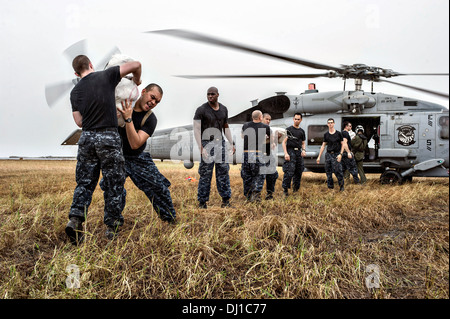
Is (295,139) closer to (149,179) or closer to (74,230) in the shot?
(149,179)

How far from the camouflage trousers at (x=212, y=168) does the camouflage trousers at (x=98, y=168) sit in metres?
1.72

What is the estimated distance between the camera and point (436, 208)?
14.7ft

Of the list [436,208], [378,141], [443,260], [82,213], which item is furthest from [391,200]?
[82,213]

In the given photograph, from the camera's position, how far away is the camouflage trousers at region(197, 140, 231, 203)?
430 cm

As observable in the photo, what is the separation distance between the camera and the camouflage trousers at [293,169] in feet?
19.4

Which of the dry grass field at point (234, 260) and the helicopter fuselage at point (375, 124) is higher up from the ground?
the helicopter fuselage at point (375, 124)

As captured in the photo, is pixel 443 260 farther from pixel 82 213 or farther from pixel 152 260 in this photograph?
pixel 82 213

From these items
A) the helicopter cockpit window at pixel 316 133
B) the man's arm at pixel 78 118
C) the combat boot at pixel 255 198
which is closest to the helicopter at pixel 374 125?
the helicopter cockpit window at pixel 316 133

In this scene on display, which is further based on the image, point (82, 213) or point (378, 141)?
point (378, 141)

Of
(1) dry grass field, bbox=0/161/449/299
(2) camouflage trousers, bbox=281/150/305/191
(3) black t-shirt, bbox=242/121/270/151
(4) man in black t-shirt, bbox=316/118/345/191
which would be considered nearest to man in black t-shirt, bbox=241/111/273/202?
(3) black t-shirt, bbox=242/121/270/151

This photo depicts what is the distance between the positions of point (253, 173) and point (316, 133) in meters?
4.06

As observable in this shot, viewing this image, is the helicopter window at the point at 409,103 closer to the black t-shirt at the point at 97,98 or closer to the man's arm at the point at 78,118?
the black t-shirt at the point at 97,98

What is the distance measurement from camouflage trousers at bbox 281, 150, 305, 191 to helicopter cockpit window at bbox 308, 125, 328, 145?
254 centimetres

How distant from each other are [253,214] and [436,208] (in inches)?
108
